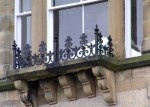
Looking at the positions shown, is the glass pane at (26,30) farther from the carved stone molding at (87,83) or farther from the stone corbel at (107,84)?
the stone corbel at (107,84)

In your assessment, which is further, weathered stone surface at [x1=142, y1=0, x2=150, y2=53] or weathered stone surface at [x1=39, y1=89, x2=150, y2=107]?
weathered stone surface at [x1=142, y1=0, x2=150, y2=53]

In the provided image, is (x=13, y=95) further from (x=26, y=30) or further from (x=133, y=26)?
(x=133, y=26)

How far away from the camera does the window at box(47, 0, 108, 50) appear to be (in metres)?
17.4

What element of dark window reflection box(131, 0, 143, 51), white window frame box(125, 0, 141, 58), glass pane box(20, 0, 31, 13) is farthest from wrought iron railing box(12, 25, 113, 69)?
glass pane box(20, 0, 31, 13)

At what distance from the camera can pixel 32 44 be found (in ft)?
58.7

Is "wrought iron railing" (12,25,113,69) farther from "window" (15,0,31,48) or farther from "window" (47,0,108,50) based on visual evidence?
"window" (15,0,31,48)

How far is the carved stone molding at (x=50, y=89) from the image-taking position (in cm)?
1723

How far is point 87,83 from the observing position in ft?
55.2

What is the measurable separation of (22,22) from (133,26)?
2.54 meters

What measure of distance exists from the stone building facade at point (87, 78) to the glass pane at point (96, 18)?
0.22 m

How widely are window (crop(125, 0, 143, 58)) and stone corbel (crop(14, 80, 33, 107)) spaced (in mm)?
1908

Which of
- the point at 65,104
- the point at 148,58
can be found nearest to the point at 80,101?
the point at 65,104

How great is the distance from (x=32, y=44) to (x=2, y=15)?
1.14 meters

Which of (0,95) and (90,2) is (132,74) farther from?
(0,95)
